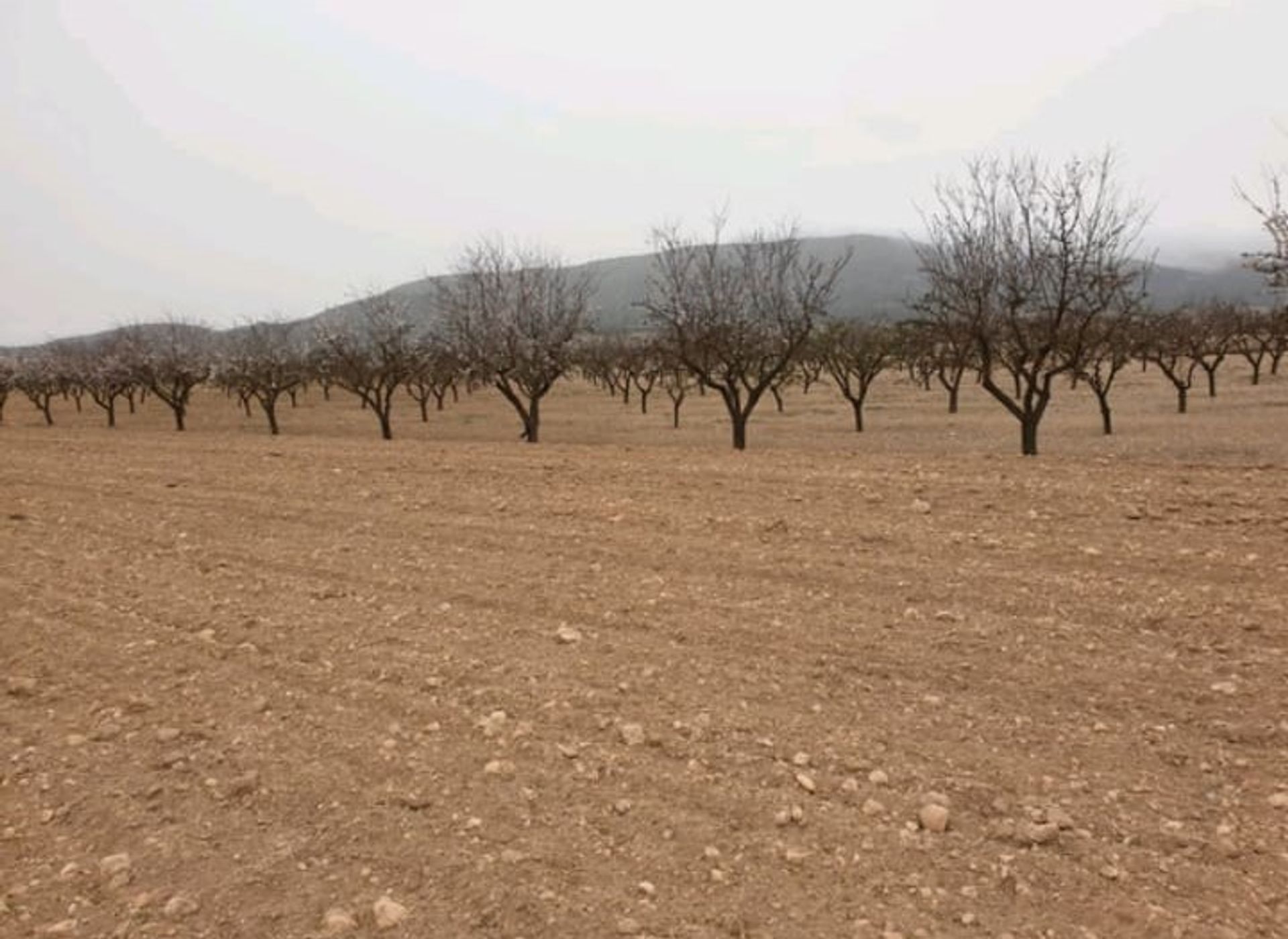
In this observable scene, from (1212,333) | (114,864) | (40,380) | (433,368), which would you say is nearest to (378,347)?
(433,368)

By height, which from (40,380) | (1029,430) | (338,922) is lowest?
(338,922)

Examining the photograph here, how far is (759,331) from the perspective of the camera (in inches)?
821

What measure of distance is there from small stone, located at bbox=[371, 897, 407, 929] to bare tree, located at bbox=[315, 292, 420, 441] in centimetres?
2811

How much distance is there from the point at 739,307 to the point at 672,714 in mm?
17689

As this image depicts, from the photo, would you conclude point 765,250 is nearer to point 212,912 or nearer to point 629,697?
point 629,697

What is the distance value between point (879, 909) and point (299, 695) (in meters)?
3.08

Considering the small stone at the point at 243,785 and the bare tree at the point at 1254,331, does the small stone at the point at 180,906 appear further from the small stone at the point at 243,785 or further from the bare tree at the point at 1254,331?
the bare tree at the point at 1254,331

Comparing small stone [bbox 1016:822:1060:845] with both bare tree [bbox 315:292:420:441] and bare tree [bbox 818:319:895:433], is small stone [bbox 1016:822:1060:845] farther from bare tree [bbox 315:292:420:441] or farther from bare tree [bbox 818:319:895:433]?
bare tree [bbox 818:319:895:433]

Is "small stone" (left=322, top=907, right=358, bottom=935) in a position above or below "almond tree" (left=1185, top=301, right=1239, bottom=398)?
below

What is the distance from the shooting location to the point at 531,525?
7.80 m

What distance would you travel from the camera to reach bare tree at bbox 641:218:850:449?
20.4 m

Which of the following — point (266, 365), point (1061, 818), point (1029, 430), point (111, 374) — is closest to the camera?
point (1061, 818)

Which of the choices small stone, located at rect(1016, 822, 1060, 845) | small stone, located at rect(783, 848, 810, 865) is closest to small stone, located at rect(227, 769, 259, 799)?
small stone, located at rect(783, 848, 810, 865)

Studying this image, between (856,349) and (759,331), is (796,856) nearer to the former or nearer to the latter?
(759,331)
